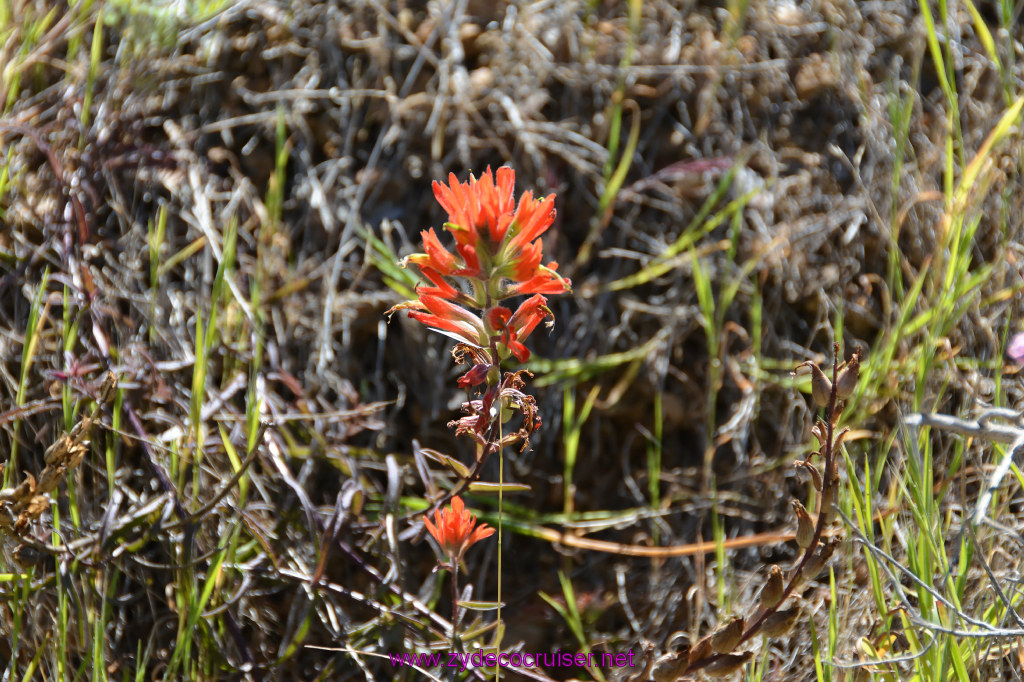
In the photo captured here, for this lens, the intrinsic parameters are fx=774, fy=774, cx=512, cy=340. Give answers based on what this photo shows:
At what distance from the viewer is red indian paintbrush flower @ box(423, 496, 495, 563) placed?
3.88 feet

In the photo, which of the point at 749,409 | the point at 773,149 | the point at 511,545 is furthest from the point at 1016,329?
the point at 511,545

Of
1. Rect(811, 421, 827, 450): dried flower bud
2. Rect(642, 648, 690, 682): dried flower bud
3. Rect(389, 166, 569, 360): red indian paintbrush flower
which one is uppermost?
Rect(389, 166, 569, 360): red indian paintbrush flower

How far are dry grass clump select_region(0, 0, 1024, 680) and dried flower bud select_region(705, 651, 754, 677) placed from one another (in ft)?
0.72

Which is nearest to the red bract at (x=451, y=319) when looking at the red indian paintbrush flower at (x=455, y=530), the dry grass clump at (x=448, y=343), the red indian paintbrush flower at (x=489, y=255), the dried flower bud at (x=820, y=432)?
the red indian paintbrush flower at (x=489, y=255)

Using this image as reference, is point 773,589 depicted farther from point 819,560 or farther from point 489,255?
point 489,255

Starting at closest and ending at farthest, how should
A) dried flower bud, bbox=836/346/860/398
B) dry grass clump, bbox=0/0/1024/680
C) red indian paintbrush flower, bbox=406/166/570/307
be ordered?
red indian paintbrush flower, bbox=406/166/570/307 → dried flower bud, bbox=836/346/860/398 → dry grass clump, bbox=0/0/1024/680

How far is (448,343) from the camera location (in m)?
1.86

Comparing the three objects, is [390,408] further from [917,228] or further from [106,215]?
[917,228]

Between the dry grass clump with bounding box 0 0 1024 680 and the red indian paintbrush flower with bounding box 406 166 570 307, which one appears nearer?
the red indian paintbrush flower with bounding box 406 166 570 307

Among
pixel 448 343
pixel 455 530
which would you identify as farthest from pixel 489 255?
pixel 448 343

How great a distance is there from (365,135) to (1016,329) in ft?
5.16

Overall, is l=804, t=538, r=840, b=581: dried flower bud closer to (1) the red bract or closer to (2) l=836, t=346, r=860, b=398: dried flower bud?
(2) l=836, t=346, r=860, b=398: dried flower bud

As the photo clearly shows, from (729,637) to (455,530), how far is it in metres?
0.44

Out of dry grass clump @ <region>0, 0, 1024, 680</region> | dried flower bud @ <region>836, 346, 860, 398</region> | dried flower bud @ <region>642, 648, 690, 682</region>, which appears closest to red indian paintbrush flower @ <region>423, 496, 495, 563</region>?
dry grass clump @ <region>0, 0, 1024, 680</region>
